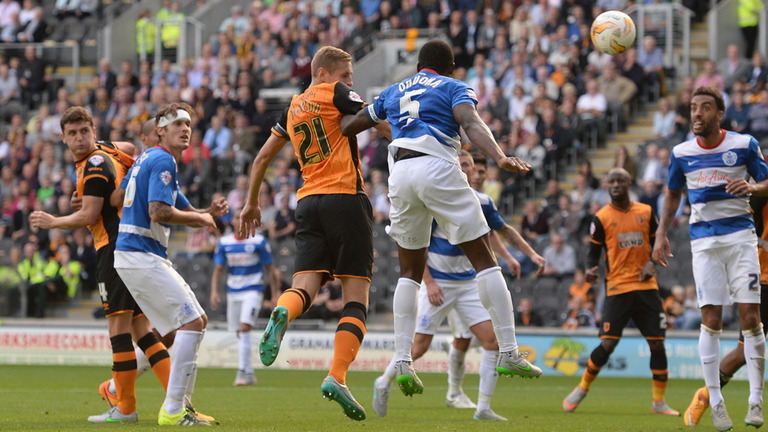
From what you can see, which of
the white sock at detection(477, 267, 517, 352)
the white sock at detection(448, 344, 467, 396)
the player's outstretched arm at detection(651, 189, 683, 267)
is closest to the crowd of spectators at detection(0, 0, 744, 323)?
the white sock at detection(448, 344, 467, 396)

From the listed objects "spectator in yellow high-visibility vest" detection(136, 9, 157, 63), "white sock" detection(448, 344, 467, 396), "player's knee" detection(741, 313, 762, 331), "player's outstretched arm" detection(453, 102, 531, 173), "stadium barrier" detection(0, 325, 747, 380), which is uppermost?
"spectator in yellow high-visibility vest" detection(136, 9, 157, 63)

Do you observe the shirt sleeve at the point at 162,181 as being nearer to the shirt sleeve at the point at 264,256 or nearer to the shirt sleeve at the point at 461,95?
the shirt sleeve at the point at 461,95

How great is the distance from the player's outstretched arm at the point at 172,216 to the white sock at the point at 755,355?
486 cm

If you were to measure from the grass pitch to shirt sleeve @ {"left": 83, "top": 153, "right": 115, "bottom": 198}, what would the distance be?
6.65 ft

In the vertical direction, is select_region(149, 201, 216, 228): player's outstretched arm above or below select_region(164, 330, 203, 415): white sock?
above

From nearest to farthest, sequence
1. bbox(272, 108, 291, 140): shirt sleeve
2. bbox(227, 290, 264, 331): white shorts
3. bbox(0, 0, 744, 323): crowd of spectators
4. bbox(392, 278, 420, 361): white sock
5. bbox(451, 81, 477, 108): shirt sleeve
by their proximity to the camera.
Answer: bbox(451, 81, 477, 108): shirt sleeve, bbox(392, 278, 420, 361): white sock, bbox(272, 108, 291, 140): shirt sleeve, bbox(227, 290, 264, 331): white shorts, bbox(0, 0, 744, 323): crowd of spectators

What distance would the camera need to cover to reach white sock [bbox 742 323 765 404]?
9.38 metres

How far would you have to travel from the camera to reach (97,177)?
9422mm

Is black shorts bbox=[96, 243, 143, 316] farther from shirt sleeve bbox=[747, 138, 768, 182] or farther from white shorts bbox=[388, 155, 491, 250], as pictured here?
shirt sleeve bbox=[747, 138, 768, 182]

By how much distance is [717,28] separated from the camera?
22.8m

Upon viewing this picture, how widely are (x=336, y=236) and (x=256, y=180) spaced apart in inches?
37.8

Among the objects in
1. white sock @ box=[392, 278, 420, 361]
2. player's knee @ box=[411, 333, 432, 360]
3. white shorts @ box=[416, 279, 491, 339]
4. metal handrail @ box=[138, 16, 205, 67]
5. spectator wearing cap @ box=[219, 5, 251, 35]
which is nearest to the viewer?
white sock @ box=[392, 278, 420, 361]

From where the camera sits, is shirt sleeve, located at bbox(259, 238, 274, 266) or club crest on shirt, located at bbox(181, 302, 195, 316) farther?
shirt sleeve, located at bbox(259, 238, 274, 266)

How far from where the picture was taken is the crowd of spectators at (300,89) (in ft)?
68.3
